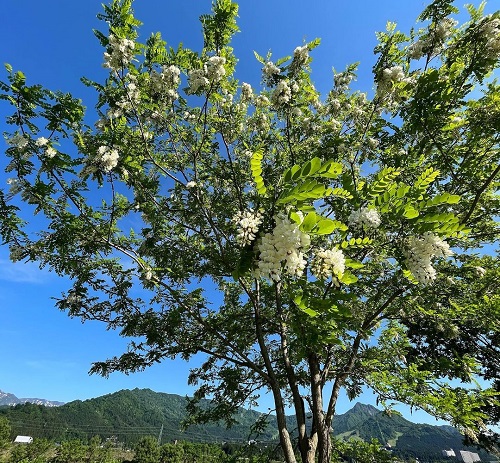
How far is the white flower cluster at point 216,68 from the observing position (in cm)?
548

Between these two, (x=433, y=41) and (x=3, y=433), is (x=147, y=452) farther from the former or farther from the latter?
(x=433, y=41)

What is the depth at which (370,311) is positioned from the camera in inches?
273

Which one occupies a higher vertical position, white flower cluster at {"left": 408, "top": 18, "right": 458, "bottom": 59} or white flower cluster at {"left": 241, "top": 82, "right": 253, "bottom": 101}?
white flower cluster at {"left": 241, "top": 82, "right": 253, "bottom": 101}

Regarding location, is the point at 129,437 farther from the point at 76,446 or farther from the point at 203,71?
the point at 203,71

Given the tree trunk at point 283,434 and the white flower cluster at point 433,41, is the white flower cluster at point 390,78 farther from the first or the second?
the tree trunk at point 283,434

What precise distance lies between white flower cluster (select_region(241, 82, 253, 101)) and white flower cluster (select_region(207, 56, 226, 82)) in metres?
1.33

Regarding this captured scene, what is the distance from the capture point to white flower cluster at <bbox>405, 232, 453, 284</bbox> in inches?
110

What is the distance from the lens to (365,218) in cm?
292

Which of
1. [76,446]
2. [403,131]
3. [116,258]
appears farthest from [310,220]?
[76,446]

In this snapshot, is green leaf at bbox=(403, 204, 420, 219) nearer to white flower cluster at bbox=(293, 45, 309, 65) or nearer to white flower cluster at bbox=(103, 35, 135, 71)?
white flower cluster at bbox=(293, 45, 309, 65)

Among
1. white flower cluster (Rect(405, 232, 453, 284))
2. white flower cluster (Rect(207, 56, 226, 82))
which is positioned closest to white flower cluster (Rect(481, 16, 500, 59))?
white flower cluster (Rect(405, 232, 453, 284))

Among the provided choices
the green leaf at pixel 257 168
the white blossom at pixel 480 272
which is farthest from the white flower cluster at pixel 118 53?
the white blossom at pixel 480 272

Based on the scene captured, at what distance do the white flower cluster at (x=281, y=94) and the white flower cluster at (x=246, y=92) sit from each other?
49.7 inches

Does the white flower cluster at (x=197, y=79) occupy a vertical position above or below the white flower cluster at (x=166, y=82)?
below
